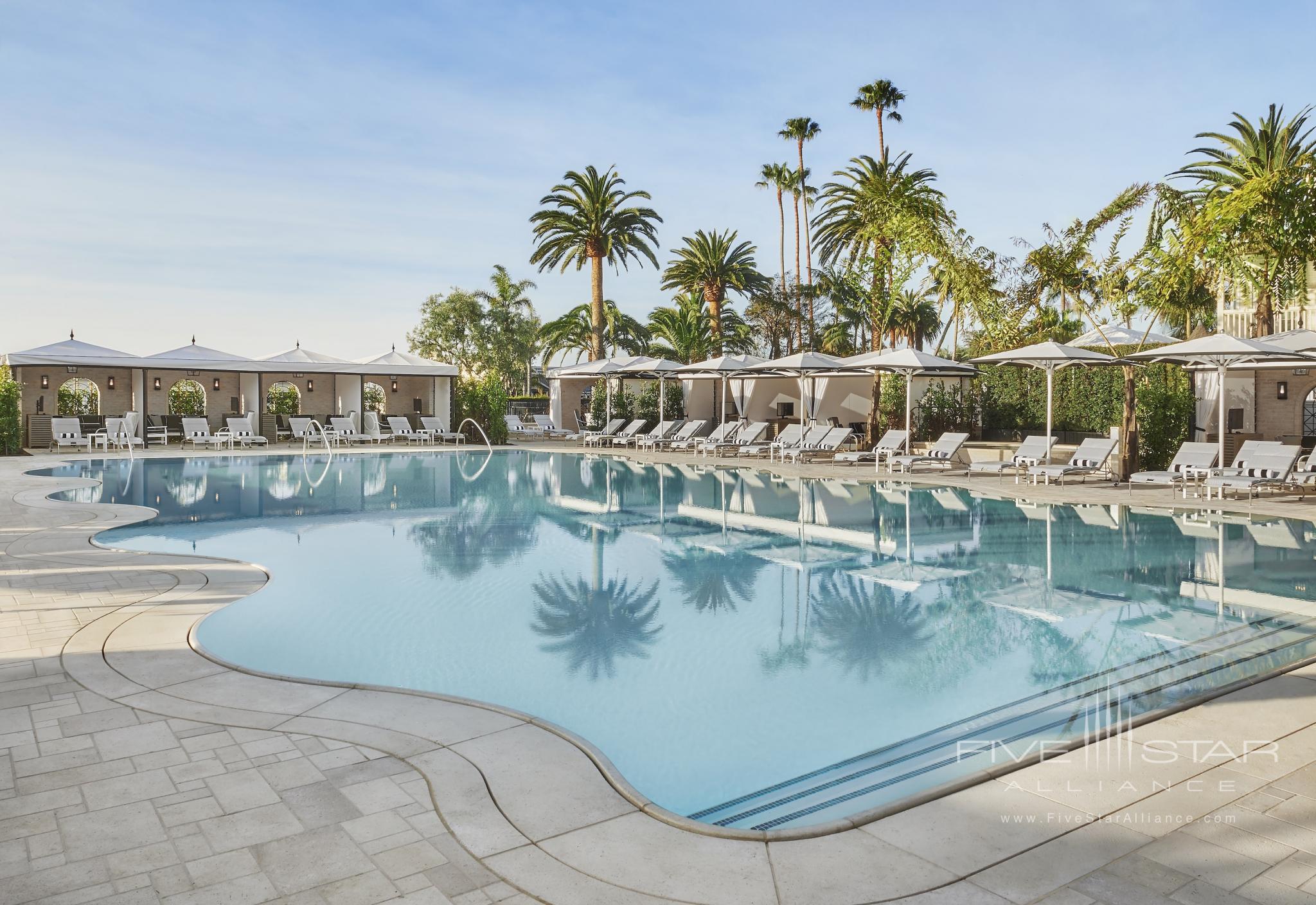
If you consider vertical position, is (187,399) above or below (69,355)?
below

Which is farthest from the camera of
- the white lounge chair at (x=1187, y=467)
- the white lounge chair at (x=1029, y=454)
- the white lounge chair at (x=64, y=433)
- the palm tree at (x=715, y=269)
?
the palm tree at (x=715, y=269)

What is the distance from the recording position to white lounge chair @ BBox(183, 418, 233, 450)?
79.8 feet

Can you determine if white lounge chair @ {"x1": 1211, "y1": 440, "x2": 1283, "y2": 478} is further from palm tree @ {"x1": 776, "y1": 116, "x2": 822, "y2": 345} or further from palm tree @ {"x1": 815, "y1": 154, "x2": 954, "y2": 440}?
palm tree @ {"x1": 776, "y1": 116, "x2": 822, "y2": 345}

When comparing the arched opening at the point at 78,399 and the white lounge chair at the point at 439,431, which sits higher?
the arched opening at the point at 78,399

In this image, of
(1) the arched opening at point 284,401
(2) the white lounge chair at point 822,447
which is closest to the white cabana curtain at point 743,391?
(2) the white lounge chair at point 822,447

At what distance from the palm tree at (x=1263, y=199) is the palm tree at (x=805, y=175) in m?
15.9

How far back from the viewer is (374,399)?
32281 mm

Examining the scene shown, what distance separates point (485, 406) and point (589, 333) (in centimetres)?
935

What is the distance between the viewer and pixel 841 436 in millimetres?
20594

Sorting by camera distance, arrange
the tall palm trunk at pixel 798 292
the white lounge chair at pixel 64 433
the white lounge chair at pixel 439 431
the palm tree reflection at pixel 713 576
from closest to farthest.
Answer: the palm tree reflection at pixel 713 576 < the white lounge chair at pixel 64 433 < the white lounge chair at pixel 439 431 < the tall palm trunk at pixel 798 292

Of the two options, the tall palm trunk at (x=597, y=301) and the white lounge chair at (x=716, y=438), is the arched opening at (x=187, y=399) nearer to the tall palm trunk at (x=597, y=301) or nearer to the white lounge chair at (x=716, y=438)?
the tall palm trunk at (x=597, y=301)

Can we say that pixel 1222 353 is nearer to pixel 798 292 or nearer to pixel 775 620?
pixel 775 620

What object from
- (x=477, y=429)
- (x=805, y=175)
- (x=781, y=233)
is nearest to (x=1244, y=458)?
(x=477, y=429)

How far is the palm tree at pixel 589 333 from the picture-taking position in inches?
1425
